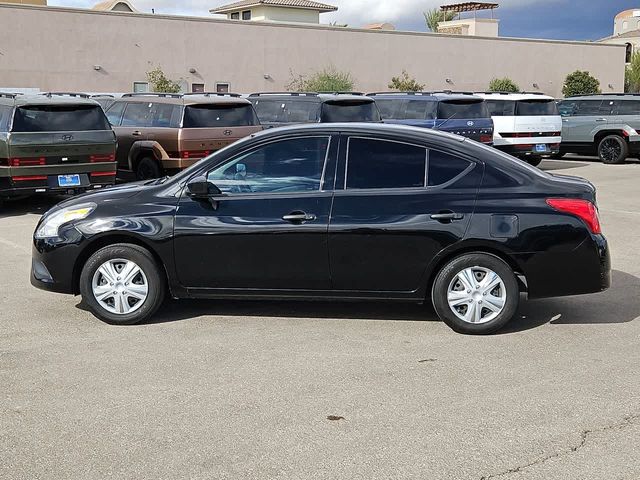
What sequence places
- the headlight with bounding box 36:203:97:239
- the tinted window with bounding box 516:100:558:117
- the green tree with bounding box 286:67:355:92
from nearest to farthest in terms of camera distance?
the headlight with bounding box 36:203:97:239 < the tinted window with bounding box 516:100:558:117 < the green tree with bounding box 286:67:355:92

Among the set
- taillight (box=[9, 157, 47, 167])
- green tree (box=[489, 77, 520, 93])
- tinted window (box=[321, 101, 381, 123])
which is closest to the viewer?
taillight (box=[9, 157, 47, 167])

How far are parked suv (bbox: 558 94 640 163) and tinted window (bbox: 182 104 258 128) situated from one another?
11.6 m

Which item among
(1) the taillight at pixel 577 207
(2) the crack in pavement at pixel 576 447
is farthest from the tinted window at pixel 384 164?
Result: (2) the crack in pavement at pixel 576 447

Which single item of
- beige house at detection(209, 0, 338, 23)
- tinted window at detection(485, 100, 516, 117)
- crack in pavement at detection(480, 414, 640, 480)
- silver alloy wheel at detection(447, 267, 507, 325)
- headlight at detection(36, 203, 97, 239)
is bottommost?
crack in pavement at detection(480, 414, 640, 480)

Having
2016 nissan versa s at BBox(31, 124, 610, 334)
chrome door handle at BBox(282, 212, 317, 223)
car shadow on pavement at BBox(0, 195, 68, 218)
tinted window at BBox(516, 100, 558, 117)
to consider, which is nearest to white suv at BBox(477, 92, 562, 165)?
tinted window at BBox(516, 100, 558, 117)

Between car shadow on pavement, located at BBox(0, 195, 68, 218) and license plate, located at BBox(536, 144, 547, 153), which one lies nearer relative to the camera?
car shadow on pavement, located at BBox(0, 195, 68, 218)

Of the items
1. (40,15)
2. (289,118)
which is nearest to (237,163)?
(289,118)

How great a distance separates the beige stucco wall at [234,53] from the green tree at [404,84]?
39 cm

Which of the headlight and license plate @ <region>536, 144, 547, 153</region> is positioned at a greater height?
license plate @ <region>536, 144, 547, 153</region>

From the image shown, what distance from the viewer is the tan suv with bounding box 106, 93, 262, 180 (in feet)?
45.2

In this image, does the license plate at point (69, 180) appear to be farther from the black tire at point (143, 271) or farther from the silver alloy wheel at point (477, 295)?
the silver alloy wheel at point (477, 295)

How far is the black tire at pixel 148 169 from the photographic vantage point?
14336 mm

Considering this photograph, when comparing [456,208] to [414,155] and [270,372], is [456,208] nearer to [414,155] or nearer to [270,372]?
[414,155]

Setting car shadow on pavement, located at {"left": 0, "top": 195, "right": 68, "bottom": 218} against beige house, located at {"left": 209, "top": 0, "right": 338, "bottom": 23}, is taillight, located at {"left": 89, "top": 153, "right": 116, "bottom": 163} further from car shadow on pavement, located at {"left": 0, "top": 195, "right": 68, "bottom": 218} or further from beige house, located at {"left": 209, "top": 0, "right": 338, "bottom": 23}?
beige house, located at {"left": 209, "top": 0, "right": 338, "bottom": 23}
